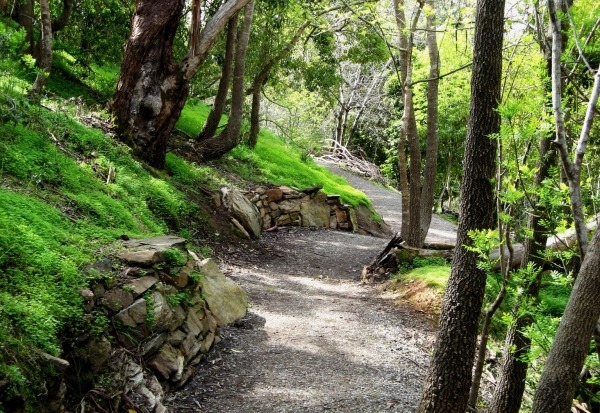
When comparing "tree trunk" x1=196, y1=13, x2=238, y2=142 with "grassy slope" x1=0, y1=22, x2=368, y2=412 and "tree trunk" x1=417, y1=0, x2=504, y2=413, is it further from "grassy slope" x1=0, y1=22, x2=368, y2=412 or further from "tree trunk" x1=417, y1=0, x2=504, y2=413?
"tree trunk" x1=417, y1=0, x2=504, y2=413

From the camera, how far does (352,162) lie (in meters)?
25.8

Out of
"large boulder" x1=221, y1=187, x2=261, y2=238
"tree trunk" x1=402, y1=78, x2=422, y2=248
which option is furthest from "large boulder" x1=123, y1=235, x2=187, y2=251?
"tree trunk" x1=402, y1=78, x2=422, y2=248

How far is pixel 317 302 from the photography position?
7.09 metres

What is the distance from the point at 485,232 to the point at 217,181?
7.69m

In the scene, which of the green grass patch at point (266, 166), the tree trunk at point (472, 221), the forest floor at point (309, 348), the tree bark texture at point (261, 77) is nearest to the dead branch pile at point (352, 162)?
the green grass patch at point (266, 166)

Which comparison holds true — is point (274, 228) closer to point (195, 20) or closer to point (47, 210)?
point (195, 20)

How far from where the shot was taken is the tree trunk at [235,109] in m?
11.3

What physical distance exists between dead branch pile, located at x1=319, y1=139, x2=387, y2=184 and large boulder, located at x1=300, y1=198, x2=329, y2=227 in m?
12.1

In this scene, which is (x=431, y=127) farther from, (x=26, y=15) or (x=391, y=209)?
(x=391, y=209)

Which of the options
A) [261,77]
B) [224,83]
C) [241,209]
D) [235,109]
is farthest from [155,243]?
[261,77]

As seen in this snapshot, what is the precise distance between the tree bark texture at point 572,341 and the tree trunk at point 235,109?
9.87 meters

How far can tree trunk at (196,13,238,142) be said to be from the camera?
11.6 m

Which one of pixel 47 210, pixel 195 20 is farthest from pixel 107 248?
pixel 195 20

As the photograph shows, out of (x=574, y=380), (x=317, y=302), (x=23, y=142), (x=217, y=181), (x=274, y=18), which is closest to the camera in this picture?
(x=574, y=380)
